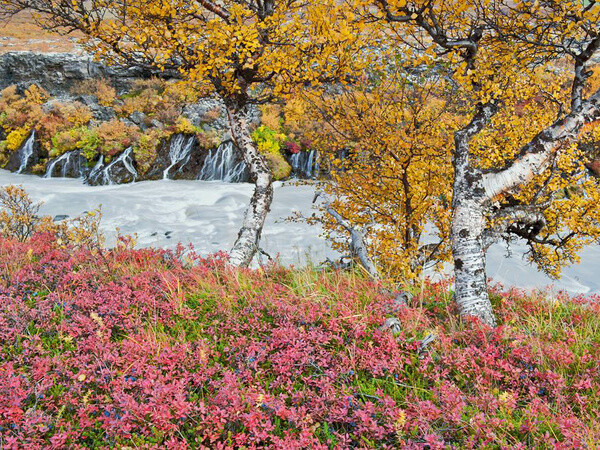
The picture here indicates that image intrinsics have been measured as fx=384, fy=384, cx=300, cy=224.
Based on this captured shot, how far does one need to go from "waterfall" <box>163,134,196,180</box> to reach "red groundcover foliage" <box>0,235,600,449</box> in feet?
68.2

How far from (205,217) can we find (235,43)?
1335cm

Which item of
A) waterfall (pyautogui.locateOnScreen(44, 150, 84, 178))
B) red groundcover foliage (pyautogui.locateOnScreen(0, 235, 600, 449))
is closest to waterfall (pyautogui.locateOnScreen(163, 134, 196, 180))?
waterfall (pyautogui.locateOnScreen(44, 150, 84, 178))

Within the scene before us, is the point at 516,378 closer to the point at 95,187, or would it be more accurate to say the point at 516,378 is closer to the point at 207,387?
the point at 207,387

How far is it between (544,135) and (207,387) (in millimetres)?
5073

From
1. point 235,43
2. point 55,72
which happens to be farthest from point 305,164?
point 55,72

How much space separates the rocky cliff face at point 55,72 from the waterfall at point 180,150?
45.3ft

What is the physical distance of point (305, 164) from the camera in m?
24.0

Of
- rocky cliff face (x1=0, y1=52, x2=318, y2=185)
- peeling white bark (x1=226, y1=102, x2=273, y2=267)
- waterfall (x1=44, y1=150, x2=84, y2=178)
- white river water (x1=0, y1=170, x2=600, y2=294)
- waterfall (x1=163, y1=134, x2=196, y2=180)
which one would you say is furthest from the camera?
waterfall (x1=44, y1=150, x2=84, y2=178)

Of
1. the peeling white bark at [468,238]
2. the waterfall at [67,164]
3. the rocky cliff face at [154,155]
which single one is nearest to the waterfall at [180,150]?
the rocky cliff face at [154,155]

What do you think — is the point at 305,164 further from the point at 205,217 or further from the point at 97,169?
A: the point at 97,169

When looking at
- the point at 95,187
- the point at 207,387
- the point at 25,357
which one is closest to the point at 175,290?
the point at 25,357

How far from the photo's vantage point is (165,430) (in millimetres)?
2445

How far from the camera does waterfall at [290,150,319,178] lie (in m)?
23.7

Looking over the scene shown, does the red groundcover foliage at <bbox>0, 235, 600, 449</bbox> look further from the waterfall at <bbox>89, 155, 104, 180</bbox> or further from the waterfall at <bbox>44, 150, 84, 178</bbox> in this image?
the waterfall at <bbox>44, 150, 84, 178</bbox>
